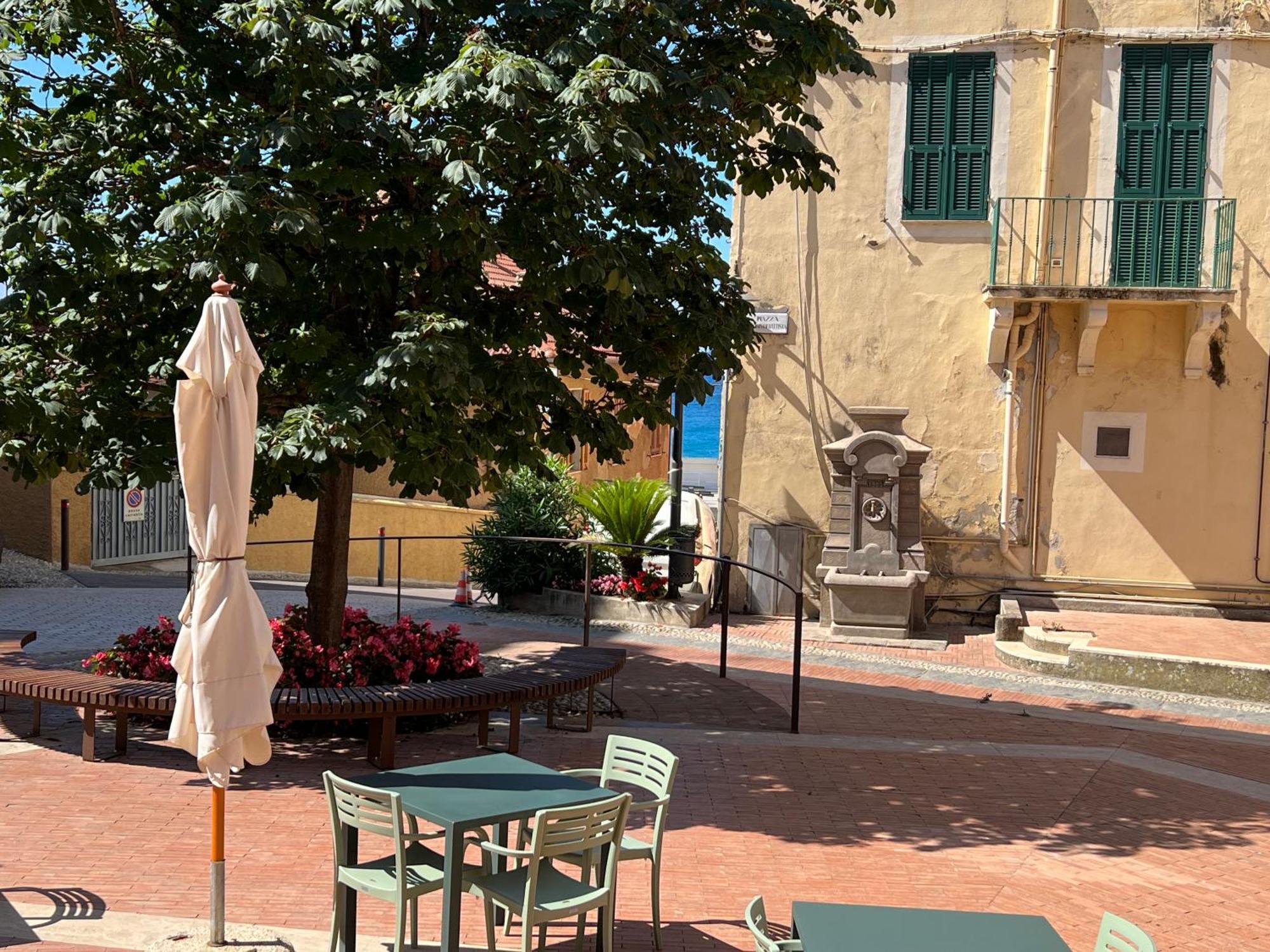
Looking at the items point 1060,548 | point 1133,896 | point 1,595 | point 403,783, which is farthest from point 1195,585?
point 1,595

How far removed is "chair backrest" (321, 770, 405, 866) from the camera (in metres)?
5.58

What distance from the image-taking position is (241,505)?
245 inches

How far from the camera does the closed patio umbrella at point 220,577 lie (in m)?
5.90

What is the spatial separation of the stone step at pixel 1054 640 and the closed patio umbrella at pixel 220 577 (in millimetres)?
9803

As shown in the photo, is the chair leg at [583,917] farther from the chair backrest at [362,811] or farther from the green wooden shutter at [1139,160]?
the green wooden shutter at [1139,160]

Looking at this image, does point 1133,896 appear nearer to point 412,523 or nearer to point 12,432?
point 12,432

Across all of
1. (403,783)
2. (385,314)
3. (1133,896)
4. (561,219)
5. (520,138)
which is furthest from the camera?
(385,314)

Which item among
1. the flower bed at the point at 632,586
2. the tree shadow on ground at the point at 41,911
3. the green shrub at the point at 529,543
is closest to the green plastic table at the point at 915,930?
the tree shadow on ground at the point at 41,911

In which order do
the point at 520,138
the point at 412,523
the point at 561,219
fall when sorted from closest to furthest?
the point at 520,138 < the point at 561,219 < the point at 412,523

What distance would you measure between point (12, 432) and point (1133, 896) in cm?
731

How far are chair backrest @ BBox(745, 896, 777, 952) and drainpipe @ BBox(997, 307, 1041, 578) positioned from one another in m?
12.8

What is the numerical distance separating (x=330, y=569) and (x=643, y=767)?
411cm

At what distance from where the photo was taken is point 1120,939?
16.0 feet

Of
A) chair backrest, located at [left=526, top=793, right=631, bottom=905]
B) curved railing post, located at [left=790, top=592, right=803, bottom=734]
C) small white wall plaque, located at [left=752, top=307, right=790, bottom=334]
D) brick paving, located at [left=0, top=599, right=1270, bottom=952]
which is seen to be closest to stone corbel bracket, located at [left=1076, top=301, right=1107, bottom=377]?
small white wall plaque, located at [left=752, top=307, right=790, bottom=334]
